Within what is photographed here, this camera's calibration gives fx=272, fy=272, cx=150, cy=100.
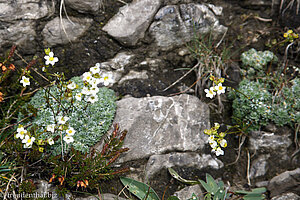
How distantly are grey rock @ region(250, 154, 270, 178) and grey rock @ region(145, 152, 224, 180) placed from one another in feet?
1.95

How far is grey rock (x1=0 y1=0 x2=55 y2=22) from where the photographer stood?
396cm

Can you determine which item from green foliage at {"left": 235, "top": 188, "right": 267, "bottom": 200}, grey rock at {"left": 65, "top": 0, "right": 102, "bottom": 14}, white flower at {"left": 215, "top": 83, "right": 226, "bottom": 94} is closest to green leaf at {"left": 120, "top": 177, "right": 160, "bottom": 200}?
green foliage at {"left": 235, "top": 188, "right": 267, "bottom": 200}

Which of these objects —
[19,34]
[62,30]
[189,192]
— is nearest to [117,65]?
[62,30]

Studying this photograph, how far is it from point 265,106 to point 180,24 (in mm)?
1884

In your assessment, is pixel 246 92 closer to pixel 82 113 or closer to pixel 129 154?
pixel 129 154

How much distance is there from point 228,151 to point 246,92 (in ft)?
3.19

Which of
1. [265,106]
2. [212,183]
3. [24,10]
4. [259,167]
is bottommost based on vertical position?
[259,167]

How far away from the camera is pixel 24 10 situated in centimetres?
404

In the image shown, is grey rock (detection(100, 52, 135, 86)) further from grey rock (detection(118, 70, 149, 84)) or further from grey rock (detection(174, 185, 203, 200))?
grey rock (detection(174, 185, 203, 200))

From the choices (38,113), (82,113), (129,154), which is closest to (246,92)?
(129,154)

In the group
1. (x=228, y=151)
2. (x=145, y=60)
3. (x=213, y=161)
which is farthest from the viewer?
(x=145, y=60)

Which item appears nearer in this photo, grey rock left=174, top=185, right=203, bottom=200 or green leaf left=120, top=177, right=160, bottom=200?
green leaf left=120, top=177, right=160, bottom=200

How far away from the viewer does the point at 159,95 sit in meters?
4.37

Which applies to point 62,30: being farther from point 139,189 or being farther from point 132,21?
point 139,189
